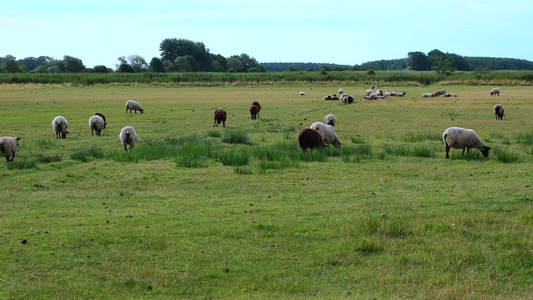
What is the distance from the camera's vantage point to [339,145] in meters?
19.4

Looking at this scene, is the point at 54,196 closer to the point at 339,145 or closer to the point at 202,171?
the point at 202,171

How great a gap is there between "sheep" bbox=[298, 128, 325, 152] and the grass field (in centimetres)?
38

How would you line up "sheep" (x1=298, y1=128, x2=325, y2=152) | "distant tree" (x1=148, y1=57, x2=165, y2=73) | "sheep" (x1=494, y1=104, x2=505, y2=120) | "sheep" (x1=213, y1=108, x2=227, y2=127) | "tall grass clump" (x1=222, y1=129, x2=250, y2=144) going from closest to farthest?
"sheep" (x1=298, y1=128, x2=325, y2=152), "tall grass clump" (x1=222, y1=129, x2=250, y2=144), "sheep" (x1=213, y1=108, x2=227, y2=127), "sheep" (x1=494, y1=104, x2=505, y2=120), "distant tree" (x1=148, y1=57, x2=165, y2=73)

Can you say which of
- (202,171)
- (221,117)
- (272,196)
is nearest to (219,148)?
(202,171)

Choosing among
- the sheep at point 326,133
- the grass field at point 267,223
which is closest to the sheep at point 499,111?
the grass field at point 267,223

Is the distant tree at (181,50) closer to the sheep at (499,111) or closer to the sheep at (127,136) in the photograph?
the sheep at (499,111)

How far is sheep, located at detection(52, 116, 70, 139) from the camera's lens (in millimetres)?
23236

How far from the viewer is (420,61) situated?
176625 mm

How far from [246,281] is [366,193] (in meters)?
5.56

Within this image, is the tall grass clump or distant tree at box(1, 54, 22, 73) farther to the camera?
distant tree at box(1, 54, 22, 73)

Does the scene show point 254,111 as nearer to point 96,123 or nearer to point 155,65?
point 96,123

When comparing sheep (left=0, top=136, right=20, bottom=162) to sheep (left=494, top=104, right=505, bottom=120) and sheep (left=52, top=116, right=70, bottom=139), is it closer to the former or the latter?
sheep (left=52, top=116, right=70, bottom=139)

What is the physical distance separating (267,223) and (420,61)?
175965 millimetres

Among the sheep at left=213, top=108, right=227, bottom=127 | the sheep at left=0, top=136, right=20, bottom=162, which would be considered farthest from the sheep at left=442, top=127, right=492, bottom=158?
the sheep at left=213, top=108, right=227, bottom=127
